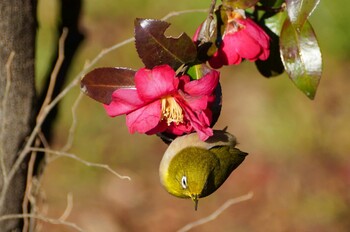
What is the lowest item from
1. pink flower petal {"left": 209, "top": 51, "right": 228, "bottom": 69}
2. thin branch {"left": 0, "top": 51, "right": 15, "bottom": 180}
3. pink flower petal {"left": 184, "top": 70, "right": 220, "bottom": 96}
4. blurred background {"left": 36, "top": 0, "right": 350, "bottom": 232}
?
blurred background {"left": 36, "top": 0, "right": 350, "bottom": 232}

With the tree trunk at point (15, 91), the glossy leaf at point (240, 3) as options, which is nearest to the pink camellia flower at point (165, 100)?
the glossy leaf at point (240, 3)

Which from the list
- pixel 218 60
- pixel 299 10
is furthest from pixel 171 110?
pixel 299 10

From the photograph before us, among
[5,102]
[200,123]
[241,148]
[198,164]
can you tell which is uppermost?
[200,123]

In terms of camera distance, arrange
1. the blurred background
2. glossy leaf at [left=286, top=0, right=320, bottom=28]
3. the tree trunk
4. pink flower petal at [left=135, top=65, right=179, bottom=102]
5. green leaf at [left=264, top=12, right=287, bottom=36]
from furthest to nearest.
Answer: the blurred background → the tree trunk → green leaf at [left=264, top=12, right=287, bottom=36] → glossy leaf at [left=286, top=0, right=320, bottom=28] → pink flower petal at [left=135, top=65, right=179, bottom=102]

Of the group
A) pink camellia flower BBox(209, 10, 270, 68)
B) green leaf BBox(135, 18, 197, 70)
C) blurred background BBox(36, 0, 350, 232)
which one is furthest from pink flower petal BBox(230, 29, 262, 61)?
blurred background BBox(36, 0, 350, 232)

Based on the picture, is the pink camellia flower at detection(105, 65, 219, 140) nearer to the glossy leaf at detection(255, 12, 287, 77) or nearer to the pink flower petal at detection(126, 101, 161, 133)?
the pink flower petal at detection(126, 101, 161, 133)

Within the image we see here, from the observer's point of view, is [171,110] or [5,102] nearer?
[171,110]

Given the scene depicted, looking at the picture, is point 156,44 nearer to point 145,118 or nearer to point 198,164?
point 145,118
